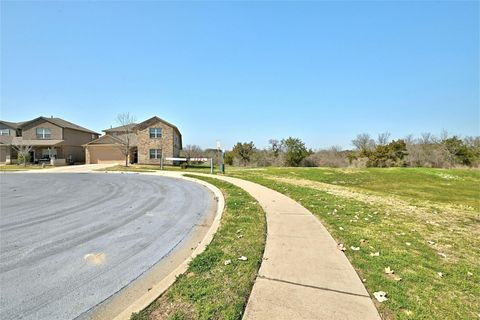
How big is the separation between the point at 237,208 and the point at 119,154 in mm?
33129

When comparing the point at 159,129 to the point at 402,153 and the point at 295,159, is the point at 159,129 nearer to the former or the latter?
the point at 295,159

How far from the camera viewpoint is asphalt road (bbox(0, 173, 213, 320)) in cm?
307

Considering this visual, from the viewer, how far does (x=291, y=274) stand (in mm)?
3354

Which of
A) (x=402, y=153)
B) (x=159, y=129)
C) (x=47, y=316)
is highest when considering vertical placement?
(x=159, y=129)

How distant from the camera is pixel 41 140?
1490 inches

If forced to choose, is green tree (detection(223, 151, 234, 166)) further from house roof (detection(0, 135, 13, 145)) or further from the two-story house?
house roof (detection(0, 135, 13, 145))

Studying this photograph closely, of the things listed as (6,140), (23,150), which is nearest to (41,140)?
(23,150)

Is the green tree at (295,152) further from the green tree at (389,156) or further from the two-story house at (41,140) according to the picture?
the two-story house at (41,140)

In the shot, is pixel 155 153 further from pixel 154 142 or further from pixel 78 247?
pixel 78 247

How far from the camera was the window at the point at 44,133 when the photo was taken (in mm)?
38094

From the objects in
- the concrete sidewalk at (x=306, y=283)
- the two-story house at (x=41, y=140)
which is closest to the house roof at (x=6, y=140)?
the two-story house at (x=41, y=140)

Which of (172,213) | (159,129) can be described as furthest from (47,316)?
(159,129)

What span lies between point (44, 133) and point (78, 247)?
140 ft

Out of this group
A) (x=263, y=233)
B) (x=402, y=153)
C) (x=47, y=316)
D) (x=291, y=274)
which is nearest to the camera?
(x=47, y=316)
